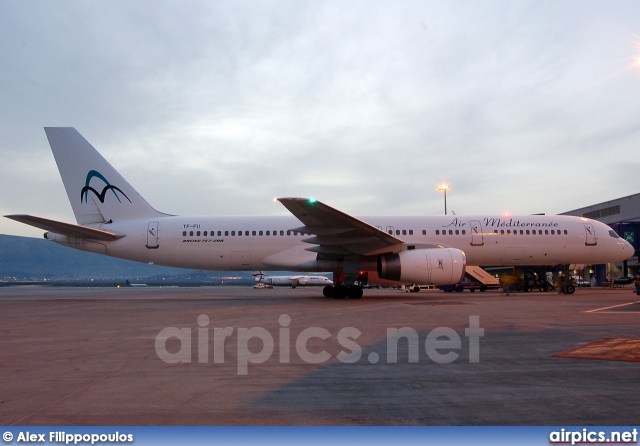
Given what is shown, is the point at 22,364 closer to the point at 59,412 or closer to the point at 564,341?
the point at 59,412

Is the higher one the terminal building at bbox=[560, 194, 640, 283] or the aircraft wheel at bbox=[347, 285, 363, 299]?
the terminal building at bbox=[560, 194, 640, 283]

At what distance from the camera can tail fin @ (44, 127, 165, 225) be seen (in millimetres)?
21812

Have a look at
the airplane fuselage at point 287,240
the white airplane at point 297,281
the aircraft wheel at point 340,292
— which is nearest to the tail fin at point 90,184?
the airplane fuselage at point 287,240

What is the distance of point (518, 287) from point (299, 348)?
2379cm

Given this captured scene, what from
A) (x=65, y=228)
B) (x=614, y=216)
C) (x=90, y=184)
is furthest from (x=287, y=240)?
(x=614, y=216)

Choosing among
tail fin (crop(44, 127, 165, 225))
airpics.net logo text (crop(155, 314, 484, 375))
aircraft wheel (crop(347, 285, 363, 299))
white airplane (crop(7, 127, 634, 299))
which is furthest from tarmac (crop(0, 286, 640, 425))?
tail fin (crop(44, 127, 165, 225))

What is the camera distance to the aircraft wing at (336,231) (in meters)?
17.4

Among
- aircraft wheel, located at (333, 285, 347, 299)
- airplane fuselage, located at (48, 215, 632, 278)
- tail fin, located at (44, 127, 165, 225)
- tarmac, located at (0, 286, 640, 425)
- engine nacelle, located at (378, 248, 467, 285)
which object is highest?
tail fin, located at (44, 127, 165, 225)

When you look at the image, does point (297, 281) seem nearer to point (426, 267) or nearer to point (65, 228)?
point (65, 228)

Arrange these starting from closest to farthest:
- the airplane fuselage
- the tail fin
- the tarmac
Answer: the tarmac → the airplane fuselage → the tail fin

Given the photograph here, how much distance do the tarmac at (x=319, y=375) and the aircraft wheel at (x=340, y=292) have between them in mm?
9429

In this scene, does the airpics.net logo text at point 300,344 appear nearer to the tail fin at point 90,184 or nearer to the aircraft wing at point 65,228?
the aircraft wing at point 65,228

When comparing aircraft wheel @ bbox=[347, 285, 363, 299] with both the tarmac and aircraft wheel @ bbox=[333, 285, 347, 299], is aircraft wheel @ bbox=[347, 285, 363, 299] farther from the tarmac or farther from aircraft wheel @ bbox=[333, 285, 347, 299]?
the tarmac

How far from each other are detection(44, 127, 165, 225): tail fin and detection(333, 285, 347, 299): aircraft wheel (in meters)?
8.67
